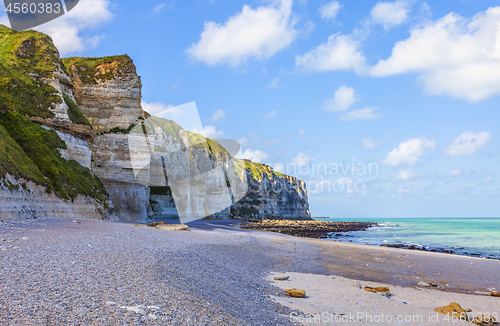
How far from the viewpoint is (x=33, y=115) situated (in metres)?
23.0

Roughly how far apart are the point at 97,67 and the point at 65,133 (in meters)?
13.9

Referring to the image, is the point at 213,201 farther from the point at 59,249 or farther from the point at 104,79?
the point at 59,249

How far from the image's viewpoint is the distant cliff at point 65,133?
58.7 ft

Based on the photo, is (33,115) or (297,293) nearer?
(297,293)

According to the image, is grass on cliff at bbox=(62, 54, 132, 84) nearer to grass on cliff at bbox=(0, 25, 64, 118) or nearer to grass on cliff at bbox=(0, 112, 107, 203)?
grass on cliff at bbox=(0, 25, 64, 118)

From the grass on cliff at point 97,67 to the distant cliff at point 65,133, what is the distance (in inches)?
4.2

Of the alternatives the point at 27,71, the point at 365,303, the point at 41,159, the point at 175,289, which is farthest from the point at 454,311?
the point at 27,71

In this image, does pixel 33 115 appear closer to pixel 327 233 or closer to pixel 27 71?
pixel 27 71

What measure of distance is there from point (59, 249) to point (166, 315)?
4.65 m

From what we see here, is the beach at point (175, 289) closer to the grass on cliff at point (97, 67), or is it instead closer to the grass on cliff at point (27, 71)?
the grass on cliff at point (27, 71)

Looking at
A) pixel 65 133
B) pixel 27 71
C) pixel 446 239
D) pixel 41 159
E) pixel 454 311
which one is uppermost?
pixel 27 71

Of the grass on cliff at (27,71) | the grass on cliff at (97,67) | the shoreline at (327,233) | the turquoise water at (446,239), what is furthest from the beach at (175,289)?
the grass on cliff at (97,67)

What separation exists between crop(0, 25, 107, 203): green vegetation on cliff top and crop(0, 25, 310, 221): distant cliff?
0.06m

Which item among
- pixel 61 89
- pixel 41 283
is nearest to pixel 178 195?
pixel 61 89
